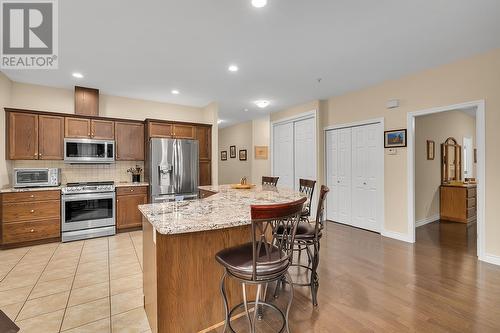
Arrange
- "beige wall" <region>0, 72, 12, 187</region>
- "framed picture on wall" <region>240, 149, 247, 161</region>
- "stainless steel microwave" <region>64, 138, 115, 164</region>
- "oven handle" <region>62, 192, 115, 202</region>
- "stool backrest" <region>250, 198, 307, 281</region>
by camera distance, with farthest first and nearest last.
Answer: "framed picture on wall" <region>240, 149, 247, 161</region>
"stainless steel microwave" <region>64, 138, 115, 164</region>
"oven handle" <region>62, 192, 115, 202</region>
"beige wall" <region>0, 72, 12, 187</region>
"stool backrest" <region>250, 198, 307, 281</region>

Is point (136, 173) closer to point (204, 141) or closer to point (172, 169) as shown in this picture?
point (172, 169)

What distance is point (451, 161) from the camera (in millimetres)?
5645

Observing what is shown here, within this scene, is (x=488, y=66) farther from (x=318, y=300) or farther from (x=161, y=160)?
(x=161, y=160)

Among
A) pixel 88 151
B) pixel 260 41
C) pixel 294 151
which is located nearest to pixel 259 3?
pixel 260 41

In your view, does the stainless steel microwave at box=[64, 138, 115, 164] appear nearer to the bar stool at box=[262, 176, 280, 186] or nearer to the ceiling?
the ceiling

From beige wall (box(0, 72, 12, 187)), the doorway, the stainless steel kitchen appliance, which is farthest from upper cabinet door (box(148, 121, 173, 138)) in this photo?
the doorway

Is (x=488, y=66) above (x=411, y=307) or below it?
above

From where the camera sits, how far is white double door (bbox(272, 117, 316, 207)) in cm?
544

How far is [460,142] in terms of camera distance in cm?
591

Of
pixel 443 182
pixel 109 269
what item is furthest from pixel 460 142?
pixel 109 269

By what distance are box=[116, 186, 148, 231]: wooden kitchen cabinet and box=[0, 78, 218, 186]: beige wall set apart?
154 centimetres

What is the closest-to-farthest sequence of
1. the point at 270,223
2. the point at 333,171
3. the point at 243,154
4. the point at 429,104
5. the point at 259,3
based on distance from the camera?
the point at 270,223 < the point at 259,3 < the point at 429,104 < the point at 333,171 < the point at 243,154

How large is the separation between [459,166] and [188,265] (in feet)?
23.5

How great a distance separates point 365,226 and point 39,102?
655cm
